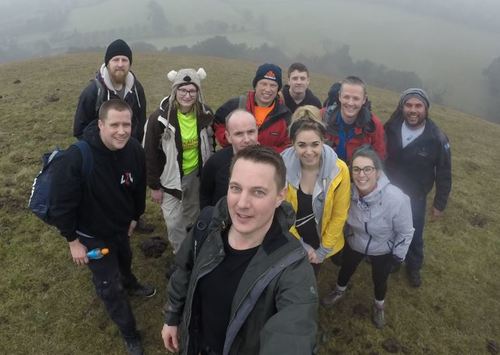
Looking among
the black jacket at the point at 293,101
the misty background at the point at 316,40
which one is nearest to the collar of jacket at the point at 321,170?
the black jacket at the point at 293,101

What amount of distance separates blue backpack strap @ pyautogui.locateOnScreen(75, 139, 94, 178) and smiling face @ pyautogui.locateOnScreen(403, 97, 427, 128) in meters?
5.08

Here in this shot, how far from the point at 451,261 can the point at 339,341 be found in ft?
14.8

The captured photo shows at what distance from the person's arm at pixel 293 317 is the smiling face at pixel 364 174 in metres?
2.68

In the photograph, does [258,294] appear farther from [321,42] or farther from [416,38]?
[416,38]

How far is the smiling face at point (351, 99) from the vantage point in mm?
5363

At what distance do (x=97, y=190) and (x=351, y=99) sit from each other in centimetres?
407

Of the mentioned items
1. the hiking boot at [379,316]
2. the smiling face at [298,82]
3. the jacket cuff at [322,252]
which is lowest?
the hiking boot at [379,316]

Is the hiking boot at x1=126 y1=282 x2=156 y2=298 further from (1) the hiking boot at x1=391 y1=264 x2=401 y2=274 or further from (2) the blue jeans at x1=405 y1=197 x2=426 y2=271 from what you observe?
(2) the blue jeans at x1=405 y1=197 x2=426 y2=271

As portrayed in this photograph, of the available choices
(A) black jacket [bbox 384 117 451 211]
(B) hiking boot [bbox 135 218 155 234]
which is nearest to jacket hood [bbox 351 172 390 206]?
(A) black jacket [bbox 384 117 451 211]

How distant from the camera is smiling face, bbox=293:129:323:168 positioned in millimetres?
4461

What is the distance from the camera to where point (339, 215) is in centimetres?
497

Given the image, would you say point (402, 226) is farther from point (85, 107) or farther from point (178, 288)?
point (85, 107)

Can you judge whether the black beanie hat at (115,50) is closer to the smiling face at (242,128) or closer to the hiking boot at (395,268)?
the smiling face at (242,128)

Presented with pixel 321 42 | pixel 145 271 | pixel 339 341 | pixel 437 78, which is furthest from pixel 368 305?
pixel 321 42
